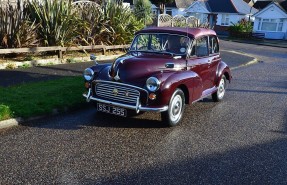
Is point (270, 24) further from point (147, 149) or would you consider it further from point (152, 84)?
point (147, 149)

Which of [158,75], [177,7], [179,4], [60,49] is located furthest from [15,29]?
[179,4]

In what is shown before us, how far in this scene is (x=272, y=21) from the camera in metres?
41.4

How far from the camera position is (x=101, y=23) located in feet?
44.5

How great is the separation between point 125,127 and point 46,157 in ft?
5.65

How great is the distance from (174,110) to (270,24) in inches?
1603

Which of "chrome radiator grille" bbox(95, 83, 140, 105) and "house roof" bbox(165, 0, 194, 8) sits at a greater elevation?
"house roof" bbox(165, 0, 194, 8)

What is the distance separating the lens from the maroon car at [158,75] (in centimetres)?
537

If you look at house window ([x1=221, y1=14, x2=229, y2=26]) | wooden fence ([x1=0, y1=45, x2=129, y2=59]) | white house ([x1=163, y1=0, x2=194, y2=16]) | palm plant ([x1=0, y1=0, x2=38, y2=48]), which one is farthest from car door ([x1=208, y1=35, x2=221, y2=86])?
white house ([x1=163, y1=0, x2=194, y2=16])

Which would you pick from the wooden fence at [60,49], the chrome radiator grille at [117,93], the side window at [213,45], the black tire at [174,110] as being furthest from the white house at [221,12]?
the chrome radiator grille at [117,93]

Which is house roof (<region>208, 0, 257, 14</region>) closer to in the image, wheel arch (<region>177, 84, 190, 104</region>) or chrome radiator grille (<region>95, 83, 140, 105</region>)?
wheel arch (<region>177, 84, 190, 104</region>)

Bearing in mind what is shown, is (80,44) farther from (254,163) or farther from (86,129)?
(254,163)

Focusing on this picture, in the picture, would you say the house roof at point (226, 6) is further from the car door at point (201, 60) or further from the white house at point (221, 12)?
the car door at point (201, 60)

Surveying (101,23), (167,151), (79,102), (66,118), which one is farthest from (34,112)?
(101,23)

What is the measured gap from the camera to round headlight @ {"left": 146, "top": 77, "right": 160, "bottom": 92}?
5.24 meters
